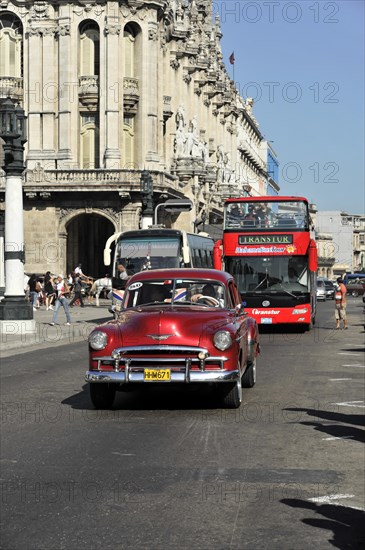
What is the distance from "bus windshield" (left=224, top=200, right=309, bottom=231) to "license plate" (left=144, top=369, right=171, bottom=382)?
18837 mm

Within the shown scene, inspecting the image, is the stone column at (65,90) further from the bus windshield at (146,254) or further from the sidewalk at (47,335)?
the bus windshield at (146,254)

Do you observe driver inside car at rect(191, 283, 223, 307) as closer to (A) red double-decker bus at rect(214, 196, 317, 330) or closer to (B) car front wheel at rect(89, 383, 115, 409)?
(B) car front wheel at rect(89, 383, 115, 409)

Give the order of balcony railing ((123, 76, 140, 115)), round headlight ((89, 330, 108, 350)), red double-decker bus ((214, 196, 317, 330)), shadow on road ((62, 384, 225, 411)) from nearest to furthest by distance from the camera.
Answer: round headlight ((89, 330, 108, 350)), shadow on road ((62, 384, 225, 411)), red double-decker bus ((214, 196, 317, 330)), balcony railing ((123, 76, 140, 115))

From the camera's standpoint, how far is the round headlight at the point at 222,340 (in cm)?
1235

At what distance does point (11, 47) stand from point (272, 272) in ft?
107

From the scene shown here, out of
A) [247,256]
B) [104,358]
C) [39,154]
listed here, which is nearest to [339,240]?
[39,154]

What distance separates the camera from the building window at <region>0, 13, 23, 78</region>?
58.1 meters

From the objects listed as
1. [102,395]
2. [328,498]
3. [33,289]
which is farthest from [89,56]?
[328,498]

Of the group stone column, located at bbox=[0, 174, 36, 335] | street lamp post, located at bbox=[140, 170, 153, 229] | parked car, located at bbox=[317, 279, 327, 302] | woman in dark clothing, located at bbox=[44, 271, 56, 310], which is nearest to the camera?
stone column, located at bbox=[0, 174, 36, 335]

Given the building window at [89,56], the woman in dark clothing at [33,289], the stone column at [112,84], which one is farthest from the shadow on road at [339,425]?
the building window at [89,56]

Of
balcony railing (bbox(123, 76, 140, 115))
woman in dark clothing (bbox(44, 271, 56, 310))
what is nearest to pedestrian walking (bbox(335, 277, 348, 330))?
woman in dark clothing (bbox(44, 271, 56, 310))

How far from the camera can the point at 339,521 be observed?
24.1 ft

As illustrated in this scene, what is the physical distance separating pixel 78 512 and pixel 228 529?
1145mm

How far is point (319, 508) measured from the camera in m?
7.72
